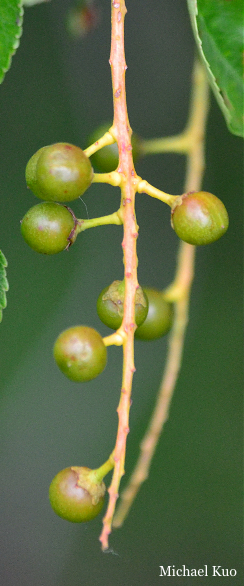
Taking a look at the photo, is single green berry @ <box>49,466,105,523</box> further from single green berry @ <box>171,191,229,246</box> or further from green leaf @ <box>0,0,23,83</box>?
green leaf @ <box>0,0,23,83</box>

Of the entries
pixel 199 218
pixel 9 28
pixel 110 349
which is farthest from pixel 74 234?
pixel 110 349

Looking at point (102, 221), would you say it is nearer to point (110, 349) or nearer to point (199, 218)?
point (199, 218)

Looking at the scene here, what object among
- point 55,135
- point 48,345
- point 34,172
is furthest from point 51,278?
point 34,172

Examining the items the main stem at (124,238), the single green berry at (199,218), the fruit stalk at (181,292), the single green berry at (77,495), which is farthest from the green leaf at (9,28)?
the single green berry at (77,495)

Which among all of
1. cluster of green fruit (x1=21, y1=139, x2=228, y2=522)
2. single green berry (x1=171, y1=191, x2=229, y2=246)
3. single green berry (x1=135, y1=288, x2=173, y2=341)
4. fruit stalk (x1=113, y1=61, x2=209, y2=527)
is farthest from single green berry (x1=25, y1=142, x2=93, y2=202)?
fruit stalk (x1=113, y1=61, x2=209, y2=527)

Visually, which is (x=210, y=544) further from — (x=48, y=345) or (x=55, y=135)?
(x=55, y=135)

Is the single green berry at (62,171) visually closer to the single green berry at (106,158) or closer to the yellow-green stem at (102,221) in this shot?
the yellow-green stem at (102,221)
